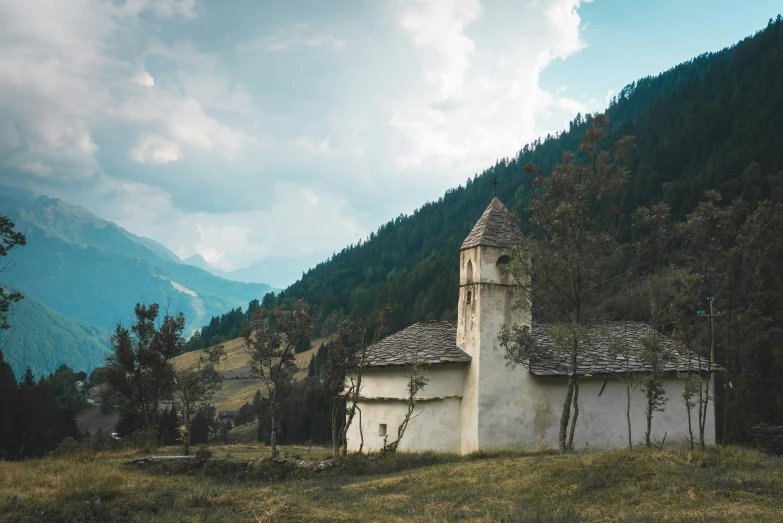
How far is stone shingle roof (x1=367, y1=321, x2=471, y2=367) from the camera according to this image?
82.6 ft

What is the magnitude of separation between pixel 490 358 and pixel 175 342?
19.3 m

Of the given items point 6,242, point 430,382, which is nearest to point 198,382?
point 6,242

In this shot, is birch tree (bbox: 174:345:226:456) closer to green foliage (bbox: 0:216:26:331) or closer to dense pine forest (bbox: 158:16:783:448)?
green foliage (bbox: 0:216:26:331)

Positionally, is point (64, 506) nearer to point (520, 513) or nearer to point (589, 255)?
point (520, 513)

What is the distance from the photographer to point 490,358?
24562mm

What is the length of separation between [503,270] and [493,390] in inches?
196

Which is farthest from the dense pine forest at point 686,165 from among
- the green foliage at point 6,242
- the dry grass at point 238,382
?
the green foliage at point 6,242

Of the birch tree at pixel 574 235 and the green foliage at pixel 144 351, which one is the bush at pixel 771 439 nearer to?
the birch tree at pixel 574 235

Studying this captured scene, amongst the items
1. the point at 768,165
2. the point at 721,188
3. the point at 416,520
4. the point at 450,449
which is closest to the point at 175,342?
the point at 450,449

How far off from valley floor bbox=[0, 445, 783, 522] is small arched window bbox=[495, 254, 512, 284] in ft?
26.7

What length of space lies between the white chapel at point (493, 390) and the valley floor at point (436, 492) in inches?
203

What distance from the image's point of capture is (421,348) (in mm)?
26266

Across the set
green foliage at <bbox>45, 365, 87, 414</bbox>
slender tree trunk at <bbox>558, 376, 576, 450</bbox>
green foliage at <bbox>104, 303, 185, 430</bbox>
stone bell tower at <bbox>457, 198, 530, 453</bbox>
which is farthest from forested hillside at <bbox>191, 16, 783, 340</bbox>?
slender tree trunk at <bbox>558, 376, 576, 450</bbox>

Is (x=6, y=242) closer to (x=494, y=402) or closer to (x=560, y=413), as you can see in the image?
(x=494, y=402)
